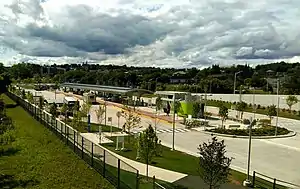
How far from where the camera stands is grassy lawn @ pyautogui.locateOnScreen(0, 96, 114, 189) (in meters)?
20.4

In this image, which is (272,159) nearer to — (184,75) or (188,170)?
Answer: (188,170)

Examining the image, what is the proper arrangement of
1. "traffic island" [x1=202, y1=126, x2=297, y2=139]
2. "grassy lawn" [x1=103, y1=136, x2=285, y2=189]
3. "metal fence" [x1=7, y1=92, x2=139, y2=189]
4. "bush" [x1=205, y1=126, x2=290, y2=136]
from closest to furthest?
"metal fence" [x1=7, y1=92, x2=139, y2=189], "grassy lawn" [x1=103, y1=136, x2=285, y2=189], "traffic island" [x1=202, y1=126, x2=297, y2=139], "bush" [x1=205, y1=126, x2=290, y2=136]

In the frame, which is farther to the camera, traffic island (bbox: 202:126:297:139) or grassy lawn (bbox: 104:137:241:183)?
traffic island (bbox: 202:126:297:139)

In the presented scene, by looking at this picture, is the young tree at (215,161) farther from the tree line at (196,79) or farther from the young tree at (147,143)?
the tree line at (196,79)

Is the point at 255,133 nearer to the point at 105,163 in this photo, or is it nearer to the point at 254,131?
the point at 254,131

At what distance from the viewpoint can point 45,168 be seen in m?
23.6

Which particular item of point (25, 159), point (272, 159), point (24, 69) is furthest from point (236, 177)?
point (24, 69)

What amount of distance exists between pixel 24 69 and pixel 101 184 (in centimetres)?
18956

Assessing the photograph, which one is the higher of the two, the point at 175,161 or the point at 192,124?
the point at 192,124

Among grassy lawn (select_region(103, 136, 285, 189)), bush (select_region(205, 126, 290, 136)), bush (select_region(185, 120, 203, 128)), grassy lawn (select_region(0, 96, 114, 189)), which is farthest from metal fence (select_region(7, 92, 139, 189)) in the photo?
bush (select_region(205, 126, 290, 136))

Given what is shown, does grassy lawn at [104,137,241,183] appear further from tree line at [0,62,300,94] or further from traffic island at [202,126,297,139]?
tree line at [0,62,300,94]

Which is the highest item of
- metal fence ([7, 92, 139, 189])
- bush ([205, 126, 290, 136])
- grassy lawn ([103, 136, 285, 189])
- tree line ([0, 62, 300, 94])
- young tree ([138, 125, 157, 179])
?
tree line ([0, 62, 300, 94])

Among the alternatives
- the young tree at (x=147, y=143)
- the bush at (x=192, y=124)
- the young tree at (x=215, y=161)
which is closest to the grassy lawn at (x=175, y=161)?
the young tree at (x=147, y=143)

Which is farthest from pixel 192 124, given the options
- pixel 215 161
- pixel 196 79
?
pixel 196 79
